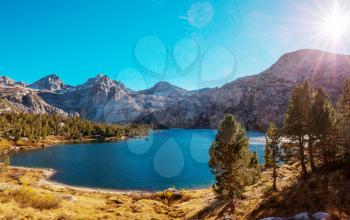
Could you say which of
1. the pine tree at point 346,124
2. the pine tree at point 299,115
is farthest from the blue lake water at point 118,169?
the pine tree at point 346,124

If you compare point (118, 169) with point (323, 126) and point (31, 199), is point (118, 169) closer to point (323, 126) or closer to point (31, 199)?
point (31, 199)

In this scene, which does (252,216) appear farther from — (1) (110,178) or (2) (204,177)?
(1) (110,178)

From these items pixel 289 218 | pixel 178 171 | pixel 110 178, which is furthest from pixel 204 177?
pixel 289 218

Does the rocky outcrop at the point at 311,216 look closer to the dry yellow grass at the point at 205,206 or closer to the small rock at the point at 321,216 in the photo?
the small rock at the point at 321,216

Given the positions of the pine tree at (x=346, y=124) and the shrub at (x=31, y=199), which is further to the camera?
the pine tree at (x=346, y=124)

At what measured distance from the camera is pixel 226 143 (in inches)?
1832

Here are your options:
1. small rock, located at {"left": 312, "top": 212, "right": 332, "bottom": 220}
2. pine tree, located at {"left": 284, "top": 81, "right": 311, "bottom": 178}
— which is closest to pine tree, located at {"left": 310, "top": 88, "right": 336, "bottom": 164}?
pine tree, located at {"left": 284, "top": 81, "right": 311, "bottom": 178}

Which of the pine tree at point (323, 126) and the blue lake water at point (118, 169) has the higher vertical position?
the pine tree at point (323, 126)

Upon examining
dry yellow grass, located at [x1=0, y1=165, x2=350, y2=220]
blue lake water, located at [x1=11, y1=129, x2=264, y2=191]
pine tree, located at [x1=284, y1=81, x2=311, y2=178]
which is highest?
pine tree, located at [x1=284, y1=81, x2=311, y2=178]

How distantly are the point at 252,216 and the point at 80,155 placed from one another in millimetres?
144747

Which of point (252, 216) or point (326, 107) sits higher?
point (326, 107)

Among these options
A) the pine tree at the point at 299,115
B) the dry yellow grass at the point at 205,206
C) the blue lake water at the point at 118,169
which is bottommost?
the blue lake water at the point at 118,169

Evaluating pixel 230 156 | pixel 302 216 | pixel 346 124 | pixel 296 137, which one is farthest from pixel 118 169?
pixel 302 216

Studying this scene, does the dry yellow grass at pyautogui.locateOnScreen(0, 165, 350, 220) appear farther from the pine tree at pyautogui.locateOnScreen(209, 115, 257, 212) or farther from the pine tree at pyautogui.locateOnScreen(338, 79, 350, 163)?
the pine tree at pyautogui.locateOnScreen(209, 115, 257, 212)
